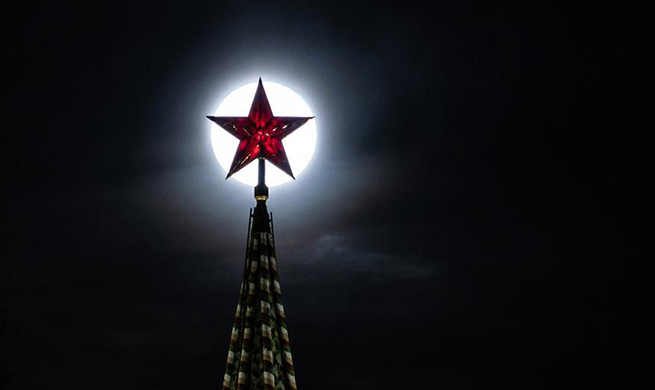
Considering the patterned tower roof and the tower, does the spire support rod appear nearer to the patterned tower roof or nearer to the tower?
the tower

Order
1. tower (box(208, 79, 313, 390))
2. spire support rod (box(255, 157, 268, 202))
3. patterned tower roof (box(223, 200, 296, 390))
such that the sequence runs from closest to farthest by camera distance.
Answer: patterned tower roof (box(223, 200, 296, 390)) → tower (box(208, 79, 313, 390)) → spire support rod (box(255, 157, 268, 202))

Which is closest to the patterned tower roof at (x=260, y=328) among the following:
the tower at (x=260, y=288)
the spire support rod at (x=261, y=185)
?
the tower at (x=260, y=288)

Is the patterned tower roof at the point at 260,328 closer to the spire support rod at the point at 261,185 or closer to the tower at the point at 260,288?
the tower at the point at 260,288

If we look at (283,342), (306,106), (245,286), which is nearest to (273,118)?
(306,106)

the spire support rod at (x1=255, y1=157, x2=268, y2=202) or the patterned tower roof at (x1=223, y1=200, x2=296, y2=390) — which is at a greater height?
the spire support rod at (x1=255, y1=157, x2=268, y2=202)

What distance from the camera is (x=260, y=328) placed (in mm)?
11641

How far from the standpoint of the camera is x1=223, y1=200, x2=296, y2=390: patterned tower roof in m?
11.4

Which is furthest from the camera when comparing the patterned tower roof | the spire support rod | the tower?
the spire support rod

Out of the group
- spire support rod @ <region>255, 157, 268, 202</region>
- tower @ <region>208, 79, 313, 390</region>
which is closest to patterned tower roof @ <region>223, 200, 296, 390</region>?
tower @ <region>208, 79, 313, 390</region>

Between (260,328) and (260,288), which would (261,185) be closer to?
(260,288)

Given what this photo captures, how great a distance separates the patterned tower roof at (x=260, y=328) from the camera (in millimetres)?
11375

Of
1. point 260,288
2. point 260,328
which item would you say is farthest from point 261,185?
point 260,328

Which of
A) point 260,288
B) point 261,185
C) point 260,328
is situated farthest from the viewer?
point 261,185

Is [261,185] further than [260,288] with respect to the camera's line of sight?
Result: Yes
